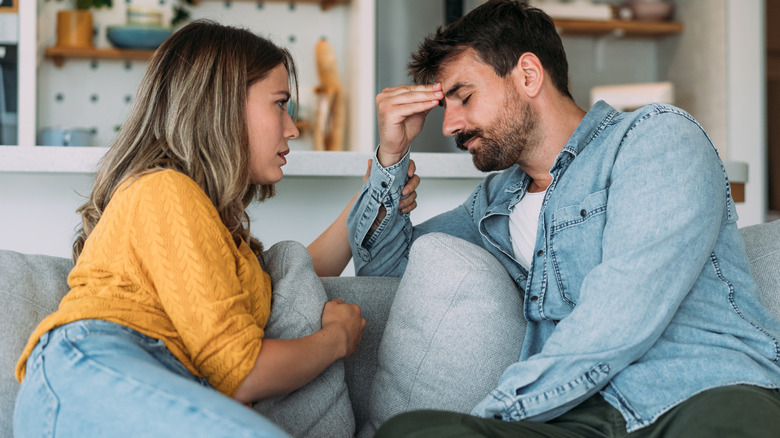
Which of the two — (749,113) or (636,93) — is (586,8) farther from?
(749,113)

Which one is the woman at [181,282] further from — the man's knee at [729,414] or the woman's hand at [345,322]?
the man's knee at [729,414]

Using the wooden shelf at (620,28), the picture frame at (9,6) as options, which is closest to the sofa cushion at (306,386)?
the picture frame at (9,6)

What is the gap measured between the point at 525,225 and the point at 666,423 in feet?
1.98

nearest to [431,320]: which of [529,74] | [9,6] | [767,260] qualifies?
[529,74]

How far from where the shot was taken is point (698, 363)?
3.95 ft

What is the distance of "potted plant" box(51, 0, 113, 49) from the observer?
3289 millimetres

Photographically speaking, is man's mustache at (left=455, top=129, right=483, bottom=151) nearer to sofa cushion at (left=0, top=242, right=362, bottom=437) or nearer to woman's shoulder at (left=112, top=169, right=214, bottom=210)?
sofa cushion at (left=0, top=242, right=362, bottom=437)

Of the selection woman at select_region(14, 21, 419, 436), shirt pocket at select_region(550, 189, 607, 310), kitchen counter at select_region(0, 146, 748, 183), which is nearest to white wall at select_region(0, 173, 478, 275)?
kitchen counter at select_region(0, 146, 748, 183)

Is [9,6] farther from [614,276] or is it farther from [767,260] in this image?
[767,260]

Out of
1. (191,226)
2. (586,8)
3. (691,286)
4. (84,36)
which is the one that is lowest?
(691,286)

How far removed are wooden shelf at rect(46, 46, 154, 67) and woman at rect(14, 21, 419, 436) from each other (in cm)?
204

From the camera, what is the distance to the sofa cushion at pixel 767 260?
1490 mm

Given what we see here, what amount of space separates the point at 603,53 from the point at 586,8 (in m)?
0.42

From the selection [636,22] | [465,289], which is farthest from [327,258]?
[636,22]
